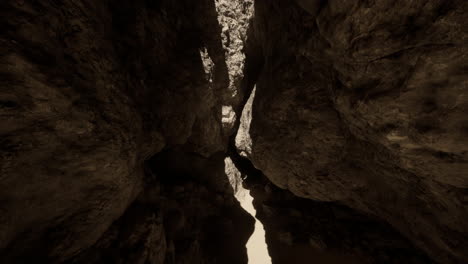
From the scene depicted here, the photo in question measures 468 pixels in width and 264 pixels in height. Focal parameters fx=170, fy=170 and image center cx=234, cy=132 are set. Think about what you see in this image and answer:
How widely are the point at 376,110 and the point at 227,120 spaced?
3857 mm

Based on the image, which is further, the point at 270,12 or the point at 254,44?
the point at 254,44

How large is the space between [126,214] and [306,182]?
3.52 m

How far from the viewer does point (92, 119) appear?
6.51ft

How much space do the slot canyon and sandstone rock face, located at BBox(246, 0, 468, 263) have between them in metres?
0.01

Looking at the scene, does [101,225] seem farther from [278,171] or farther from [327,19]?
[327,19]

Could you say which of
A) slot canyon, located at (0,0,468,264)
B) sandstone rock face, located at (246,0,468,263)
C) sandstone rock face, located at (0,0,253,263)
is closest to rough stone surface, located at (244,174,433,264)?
slot canyon, located at (0,0,468,264)

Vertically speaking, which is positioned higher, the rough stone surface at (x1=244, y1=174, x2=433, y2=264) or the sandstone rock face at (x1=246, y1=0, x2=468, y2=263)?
the sandstone rock face at (x1=246, y1=0, x2=468, y2=263)

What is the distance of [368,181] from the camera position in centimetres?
281

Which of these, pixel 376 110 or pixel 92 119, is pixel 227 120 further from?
pixel 376 110

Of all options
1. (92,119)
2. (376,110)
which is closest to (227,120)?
(92,119)

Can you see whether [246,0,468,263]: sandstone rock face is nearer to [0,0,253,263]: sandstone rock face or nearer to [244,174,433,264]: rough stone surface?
[244,174,433,264]: rough stone surface

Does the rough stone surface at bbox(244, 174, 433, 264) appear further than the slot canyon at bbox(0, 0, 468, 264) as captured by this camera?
Yes

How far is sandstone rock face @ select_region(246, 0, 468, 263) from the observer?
1317mm

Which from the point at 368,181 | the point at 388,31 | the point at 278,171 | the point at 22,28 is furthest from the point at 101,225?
A: the point at 368,181
